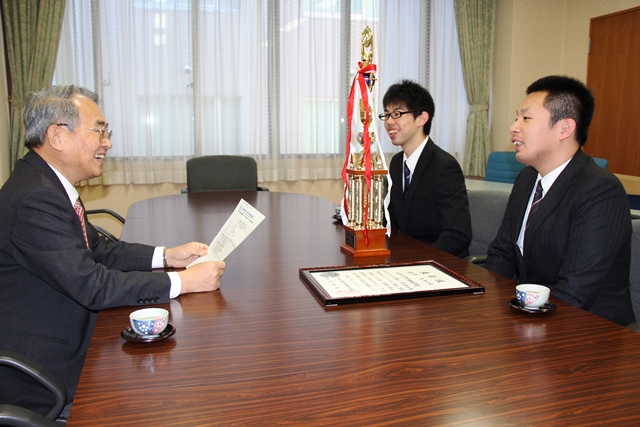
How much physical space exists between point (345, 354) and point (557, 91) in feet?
4.30

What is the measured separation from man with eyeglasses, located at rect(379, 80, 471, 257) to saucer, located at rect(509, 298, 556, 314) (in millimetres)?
1044

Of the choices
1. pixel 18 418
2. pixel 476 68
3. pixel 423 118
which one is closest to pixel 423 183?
pixel 423 118

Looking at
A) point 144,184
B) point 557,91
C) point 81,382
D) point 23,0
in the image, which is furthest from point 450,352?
point 23,0

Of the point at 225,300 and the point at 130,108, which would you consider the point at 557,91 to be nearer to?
the point at 225,300

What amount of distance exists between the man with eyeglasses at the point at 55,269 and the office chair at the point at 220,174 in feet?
8.36

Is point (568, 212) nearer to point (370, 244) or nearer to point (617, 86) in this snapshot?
point (370, 244)

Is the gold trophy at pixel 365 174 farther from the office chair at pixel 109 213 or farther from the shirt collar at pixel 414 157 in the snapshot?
the office chair at pixel 109 213

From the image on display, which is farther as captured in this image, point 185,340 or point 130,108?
point 130,108

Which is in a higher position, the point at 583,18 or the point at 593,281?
the point at 583,18

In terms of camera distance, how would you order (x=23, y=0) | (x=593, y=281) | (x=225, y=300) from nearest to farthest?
1. (x=225, y=300)
2. (x=593, y=281)
3. (x=23, y=0)

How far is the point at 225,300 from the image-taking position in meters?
1.48

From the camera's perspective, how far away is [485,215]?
9.01ft

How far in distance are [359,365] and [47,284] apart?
983 mm

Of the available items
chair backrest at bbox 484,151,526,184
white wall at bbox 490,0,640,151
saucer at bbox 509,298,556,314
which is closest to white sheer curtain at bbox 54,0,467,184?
white wall at bbox 490,0,640,151
